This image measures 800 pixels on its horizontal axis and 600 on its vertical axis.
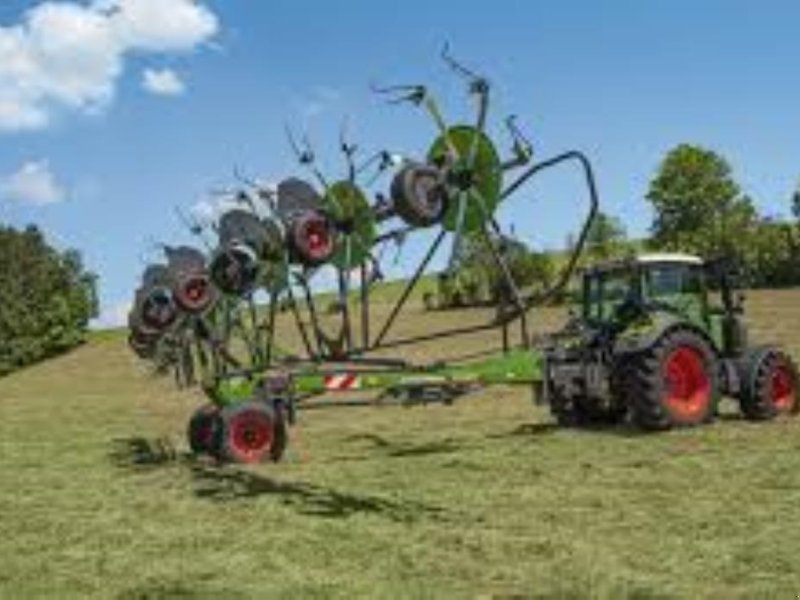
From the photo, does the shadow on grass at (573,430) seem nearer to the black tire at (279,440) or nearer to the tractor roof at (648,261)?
the tractor roof at (648,261)

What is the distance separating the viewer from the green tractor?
705 inches

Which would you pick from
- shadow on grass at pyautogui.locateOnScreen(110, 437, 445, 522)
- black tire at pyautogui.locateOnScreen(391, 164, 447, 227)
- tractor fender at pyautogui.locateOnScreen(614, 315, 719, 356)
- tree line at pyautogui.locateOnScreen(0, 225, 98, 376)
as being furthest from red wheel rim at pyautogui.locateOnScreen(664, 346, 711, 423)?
tree line at pyautogui.locateOnScreen(0, 225, 98, 376)

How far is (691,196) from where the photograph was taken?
92.6 meters

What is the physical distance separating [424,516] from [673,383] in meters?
6.67

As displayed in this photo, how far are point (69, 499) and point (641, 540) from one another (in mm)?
6741

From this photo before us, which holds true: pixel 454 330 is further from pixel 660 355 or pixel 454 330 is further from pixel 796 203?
pixel 796 203

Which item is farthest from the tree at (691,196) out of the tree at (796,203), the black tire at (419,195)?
the black tire at (419,195)

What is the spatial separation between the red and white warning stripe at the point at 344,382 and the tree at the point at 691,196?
7480 cm

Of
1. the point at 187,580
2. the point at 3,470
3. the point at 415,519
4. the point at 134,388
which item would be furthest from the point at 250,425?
the point at 134,388

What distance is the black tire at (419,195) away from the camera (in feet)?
48.6

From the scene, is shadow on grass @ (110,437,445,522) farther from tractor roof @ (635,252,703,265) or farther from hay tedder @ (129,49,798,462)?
tractor roof @ (635,252,703,265)

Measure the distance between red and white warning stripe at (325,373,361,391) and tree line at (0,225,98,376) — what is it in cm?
5590

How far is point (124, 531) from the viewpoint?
494 inches

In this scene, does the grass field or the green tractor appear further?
the green tractor
